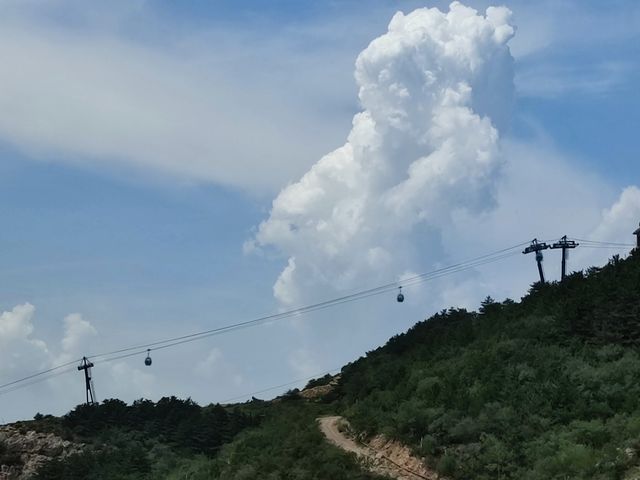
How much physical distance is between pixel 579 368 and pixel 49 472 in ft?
90.1

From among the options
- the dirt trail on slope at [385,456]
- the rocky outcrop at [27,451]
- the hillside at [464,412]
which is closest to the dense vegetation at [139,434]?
the hillside at [464,412]

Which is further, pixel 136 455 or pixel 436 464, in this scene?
pixel 136 455

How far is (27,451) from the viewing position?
1859 inches

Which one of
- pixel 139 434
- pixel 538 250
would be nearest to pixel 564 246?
pixel 538 250

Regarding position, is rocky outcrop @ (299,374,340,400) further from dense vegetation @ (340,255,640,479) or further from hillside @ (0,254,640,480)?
dense vegetation @ (340,255,640,479)

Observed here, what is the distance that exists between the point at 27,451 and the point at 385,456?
26.1 meters

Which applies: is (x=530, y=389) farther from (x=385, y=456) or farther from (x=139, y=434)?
(x=139, y=434)

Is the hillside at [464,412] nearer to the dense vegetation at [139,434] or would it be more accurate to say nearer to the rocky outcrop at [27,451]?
the dense vegetation at [139,434]

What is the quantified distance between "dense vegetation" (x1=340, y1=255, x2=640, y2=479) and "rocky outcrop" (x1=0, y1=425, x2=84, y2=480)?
1671 centimetres

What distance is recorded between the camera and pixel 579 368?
30172 millimetres

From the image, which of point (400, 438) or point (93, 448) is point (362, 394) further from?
point (93, 448)

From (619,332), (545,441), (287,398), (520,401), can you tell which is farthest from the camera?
(287,398)

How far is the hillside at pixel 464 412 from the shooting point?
82.0 feet

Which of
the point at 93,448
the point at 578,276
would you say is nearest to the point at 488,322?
the point at 578,276
